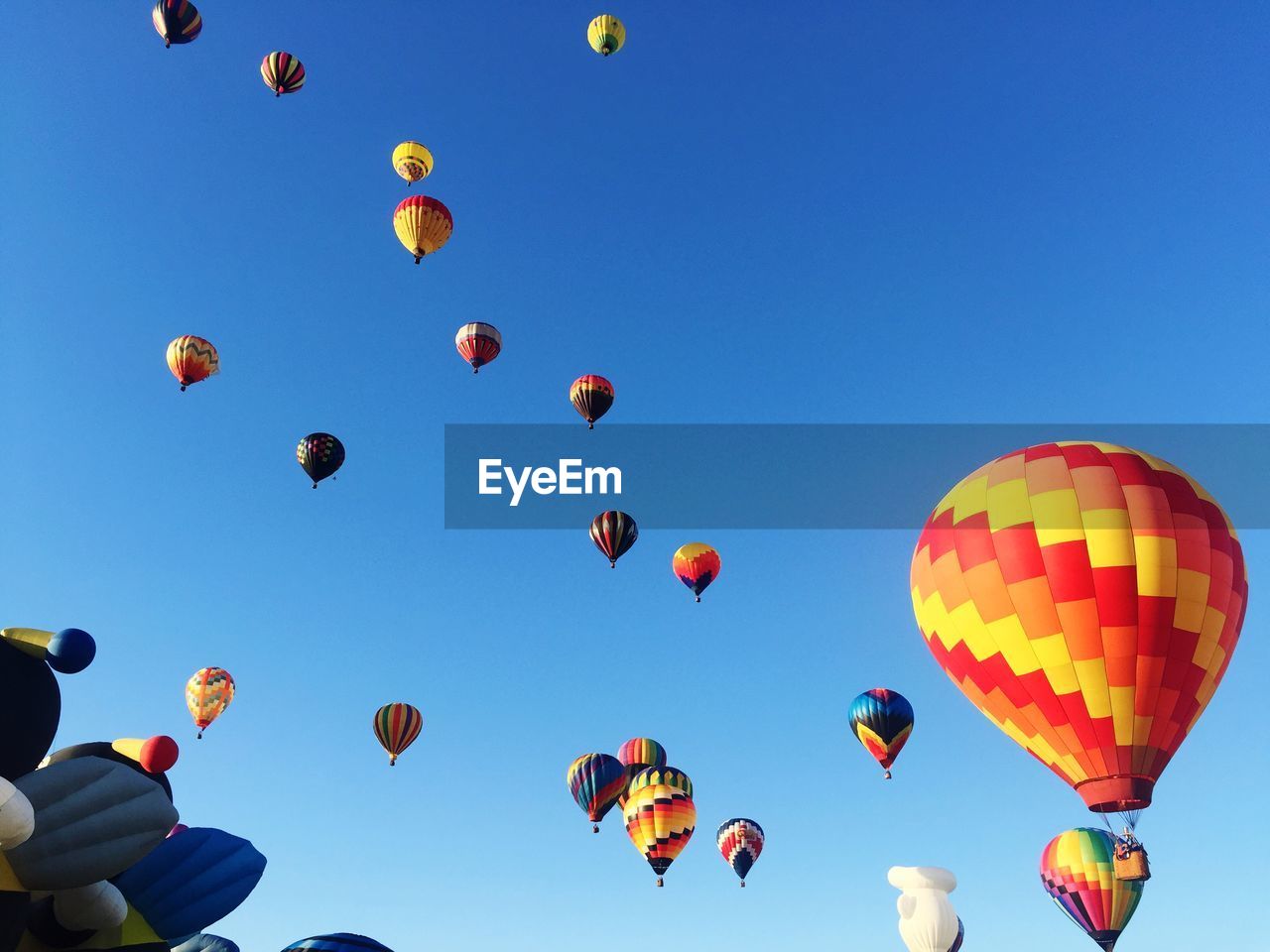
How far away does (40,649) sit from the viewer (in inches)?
322

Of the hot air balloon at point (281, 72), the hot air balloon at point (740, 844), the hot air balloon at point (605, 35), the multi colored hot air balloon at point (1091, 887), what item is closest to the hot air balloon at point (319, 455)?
the hot air balloon at point (281, 72)

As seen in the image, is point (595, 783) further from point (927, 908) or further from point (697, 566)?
point (927, 908)

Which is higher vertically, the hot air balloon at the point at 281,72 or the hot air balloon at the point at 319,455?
the hot air balloon at the point at 281,72

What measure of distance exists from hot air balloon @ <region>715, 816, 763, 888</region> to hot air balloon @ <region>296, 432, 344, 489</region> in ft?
46.5

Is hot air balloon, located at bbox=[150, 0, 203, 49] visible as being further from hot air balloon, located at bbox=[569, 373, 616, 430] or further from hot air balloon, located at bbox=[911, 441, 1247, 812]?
hot air balloon, located at bbox=[911, 441, 1247, 812]

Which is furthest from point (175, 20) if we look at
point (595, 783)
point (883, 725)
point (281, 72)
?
point (883, 725)

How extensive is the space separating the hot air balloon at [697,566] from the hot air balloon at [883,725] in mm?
4868

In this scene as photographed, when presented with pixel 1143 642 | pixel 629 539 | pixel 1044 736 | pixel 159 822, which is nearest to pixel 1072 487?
pixel 1143 642

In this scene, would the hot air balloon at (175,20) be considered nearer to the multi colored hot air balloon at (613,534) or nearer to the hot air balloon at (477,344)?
the hot air balloon at (477,344)

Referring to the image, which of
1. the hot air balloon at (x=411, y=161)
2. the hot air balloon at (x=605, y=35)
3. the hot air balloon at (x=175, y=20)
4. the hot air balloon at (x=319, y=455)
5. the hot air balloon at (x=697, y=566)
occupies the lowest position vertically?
the hot air balloon at (x=697, y=566)

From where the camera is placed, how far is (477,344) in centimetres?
2628

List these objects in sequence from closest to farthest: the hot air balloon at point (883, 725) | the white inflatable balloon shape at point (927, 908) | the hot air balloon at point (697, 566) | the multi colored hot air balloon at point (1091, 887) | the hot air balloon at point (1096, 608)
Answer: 1. the hot air balloon at point (1096, 608)
2. the white inflatable balloon shape at point (927, 908)
3. the multi colored hot air balloon at point (1091, 887)
4. the hot air balloon at point (883, 725)
5. the hot air balloon at point (697, 566)

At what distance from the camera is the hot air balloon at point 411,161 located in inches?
1048

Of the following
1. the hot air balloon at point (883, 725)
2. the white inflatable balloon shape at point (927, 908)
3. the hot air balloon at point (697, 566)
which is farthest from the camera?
the hot air balloon at point (697, 566)
